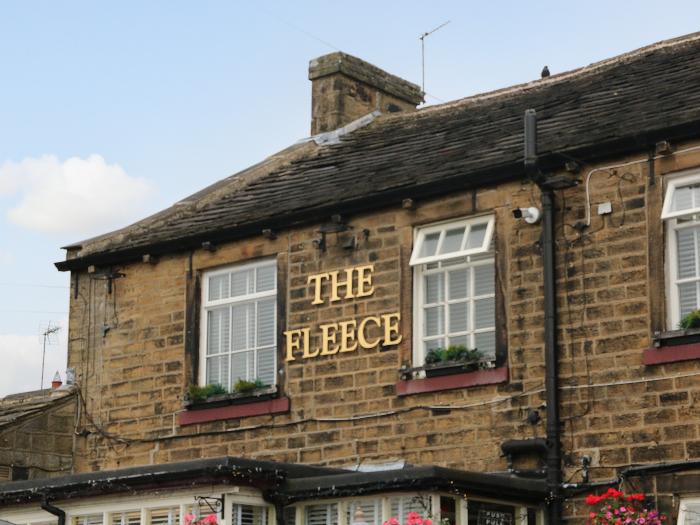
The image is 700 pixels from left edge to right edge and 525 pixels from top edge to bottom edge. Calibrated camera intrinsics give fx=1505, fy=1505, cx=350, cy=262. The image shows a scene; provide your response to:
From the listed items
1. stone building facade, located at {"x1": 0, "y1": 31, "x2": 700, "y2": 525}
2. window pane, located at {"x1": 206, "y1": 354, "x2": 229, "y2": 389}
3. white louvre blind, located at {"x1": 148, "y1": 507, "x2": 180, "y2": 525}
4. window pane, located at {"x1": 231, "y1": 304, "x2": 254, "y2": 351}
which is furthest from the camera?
window pane, located at {"x1": 206, "y1": 354, "x2": 229, "y2": 389}

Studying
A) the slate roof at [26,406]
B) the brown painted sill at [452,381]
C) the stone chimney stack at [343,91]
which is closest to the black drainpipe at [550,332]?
the brown painted sill at [452,381]

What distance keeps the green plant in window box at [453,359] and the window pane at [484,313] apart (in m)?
0.32

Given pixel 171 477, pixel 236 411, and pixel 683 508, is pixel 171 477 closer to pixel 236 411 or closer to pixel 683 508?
pixel 236 411

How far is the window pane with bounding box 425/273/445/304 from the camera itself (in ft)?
57.4

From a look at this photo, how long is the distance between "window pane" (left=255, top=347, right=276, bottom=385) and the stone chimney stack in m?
4.62

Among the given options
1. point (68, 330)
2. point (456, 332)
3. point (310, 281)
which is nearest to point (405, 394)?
point (456, 332)

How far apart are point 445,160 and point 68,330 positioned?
6.36 m

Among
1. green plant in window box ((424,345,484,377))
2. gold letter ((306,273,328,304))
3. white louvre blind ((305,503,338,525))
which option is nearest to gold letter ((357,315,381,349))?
gold letter ((306,273,328,304))

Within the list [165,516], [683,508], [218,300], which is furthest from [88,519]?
[683,508]

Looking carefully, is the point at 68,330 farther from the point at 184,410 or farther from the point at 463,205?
the point at 463,205

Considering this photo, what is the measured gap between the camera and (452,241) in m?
17.5

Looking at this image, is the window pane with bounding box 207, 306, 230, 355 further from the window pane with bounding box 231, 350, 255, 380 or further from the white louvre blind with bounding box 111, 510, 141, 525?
the white louvre blind with bounding box 111, 510, 141, 525

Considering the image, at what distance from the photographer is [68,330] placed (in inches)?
840

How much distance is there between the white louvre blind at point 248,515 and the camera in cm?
1567
